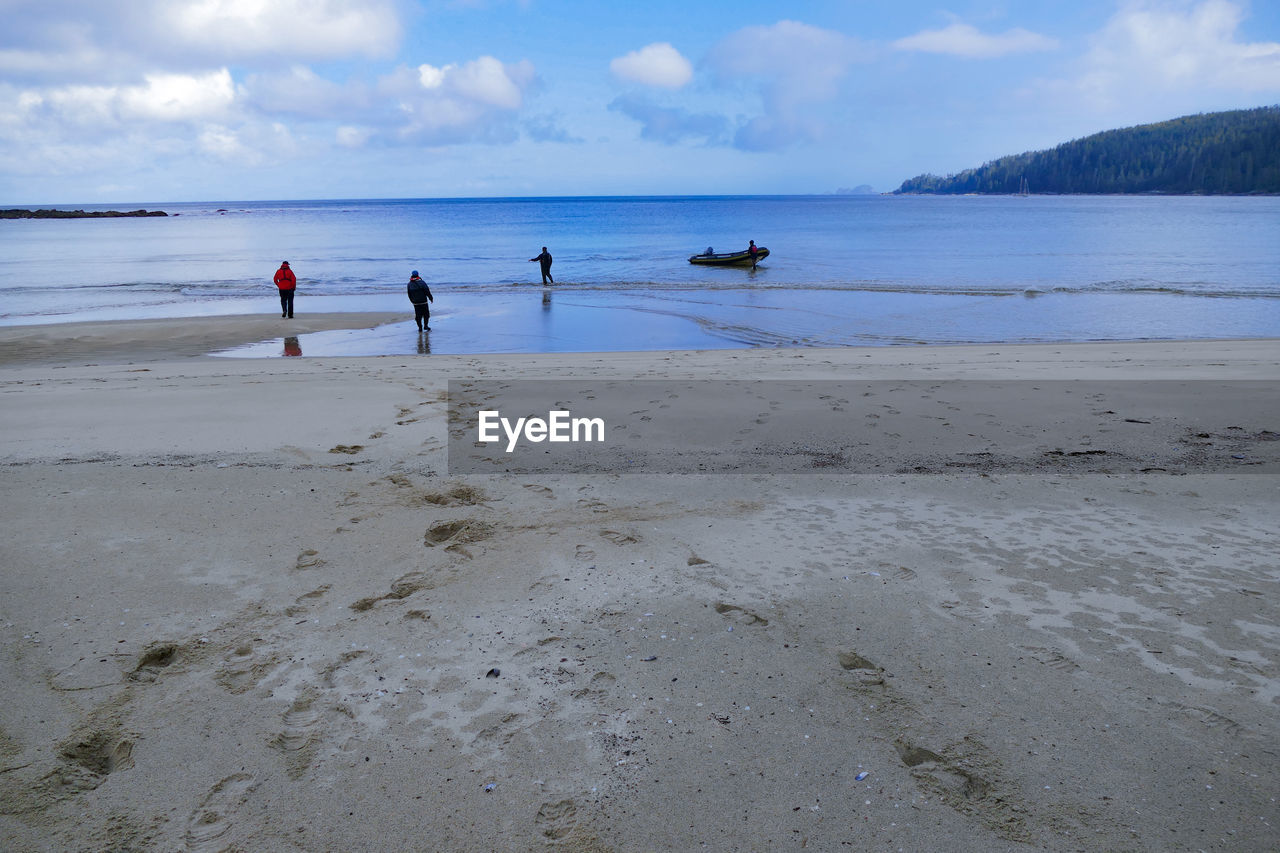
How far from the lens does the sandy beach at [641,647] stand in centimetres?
290

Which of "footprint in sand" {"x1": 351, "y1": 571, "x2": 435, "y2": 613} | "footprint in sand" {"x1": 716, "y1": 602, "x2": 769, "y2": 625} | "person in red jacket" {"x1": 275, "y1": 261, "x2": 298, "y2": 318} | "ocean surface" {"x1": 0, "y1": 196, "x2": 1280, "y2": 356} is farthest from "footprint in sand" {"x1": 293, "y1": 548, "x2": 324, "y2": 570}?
"person in red jacket" {"x1": 275, "y1": 261, "x2": 298, "y2": 318}

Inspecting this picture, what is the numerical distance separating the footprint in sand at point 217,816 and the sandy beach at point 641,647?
12 mm

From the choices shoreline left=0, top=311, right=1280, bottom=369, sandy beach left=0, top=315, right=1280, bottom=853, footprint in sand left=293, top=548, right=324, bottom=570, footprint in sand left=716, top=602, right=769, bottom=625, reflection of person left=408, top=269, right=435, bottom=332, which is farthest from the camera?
reflection of person left=408, top=269, right=435, bottom=332

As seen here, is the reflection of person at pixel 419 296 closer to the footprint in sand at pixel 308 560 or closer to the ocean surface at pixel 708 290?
the ocean surface at pixel 708 290

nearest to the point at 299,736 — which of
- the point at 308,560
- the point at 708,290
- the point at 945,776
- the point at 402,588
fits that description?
the point at 402,588

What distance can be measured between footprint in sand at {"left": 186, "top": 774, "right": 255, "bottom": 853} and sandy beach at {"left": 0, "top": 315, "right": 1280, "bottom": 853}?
1 centimetres

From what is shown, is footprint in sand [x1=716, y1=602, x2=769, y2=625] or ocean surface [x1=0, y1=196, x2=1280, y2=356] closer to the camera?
footprint in sand [x1=716, y1=602, x2=769, y2=625]

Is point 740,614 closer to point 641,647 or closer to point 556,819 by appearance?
point 641,647

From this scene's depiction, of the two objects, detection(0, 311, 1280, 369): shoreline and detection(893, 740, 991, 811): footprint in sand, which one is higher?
detection(0, 311, 1280, 369): shoreline

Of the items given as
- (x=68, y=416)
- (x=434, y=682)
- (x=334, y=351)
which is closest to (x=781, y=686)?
(x=434, y=682)

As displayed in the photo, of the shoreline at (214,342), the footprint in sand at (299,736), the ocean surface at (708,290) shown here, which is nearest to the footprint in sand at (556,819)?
the footprint in sand at (299,736)

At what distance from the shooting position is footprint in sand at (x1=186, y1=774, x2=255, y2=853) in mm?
2760

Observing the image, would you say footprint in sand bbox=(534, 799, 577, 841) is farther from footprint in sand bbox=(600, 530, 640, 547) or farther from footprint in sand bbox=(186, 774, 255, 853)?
Result: footprint in sand bbox=(600, 530, 640, 547)

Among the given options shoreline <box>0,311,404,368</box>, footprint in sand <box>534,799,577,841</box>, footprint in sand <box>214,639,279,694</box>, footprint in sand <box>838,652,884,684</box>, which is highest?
shoreline <box>0,311,404,368</box>
